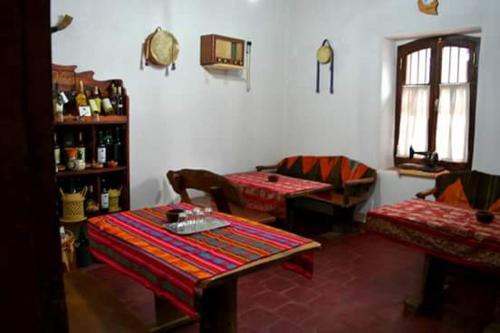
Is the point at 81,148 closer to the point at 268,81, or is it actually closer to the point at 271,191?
the point at 271,191

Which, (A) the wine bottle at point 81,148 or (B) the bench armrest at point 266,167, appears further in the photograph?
(B) the bench armrest at point 266,167

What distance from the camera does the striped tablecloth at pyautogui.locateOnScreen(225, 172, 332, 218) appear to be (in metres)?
4.33

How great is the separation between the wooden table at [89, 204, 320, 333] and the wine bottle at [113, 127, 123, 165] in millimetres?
1616

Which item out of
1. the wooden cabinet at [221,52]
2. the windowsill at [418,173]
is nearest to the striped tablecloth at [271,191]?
the windowsill at [418,173]

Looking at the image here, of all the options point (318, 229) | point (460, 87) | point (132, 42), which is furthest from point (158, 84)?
point (460, 87)

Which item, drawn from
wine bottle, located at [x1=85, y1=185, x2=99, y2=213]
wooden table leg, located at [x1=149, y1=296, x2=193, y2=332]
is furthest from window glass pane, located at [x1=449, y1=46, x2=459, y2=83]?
wine bottle, located at [x1=85, y1=185, x2=99, y2=213]

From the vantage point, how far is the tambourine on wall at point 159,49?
14.7 ft

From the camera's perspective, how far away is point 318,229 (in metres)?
5.29

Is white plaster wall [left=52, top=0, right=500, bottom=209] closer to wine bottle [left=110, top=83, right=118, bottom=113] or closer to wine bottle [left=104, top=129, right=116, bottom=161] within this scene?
wine bottle [left=110, top=83, right=118, bottom=113]

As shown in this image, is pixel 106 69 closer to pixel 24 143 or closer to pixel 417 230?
pixel 417 230

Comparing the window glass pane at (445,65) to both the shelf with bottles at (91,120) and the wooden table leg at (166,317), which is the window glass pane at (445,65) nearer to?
the shelf with bottles at (91,120)

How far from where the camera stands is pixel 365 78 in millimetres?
5258

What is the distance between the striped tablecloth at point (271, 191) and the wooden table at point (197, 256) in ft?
5.59

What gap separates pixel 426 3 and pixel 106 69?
327cm
